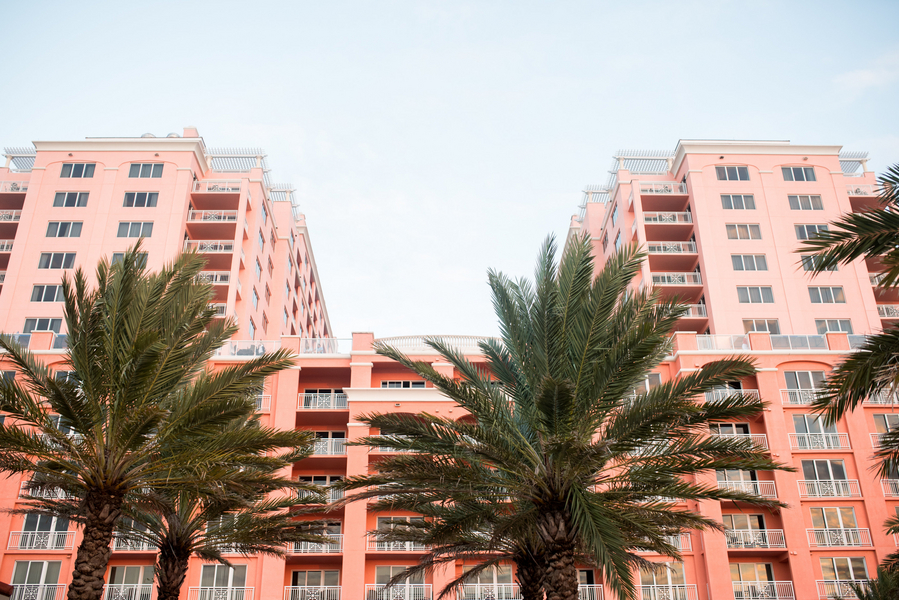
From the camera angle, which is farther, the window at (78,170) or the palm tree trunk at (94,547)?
the window at (78,170)

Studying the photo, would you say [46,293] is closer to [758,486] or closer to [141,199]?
[141,199]

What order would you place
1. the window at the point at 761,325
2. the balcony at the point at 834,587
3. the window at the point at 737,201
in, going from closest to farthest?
the balcony at the point at 834,587 → the window at the point at 761,325 → the window at the point at 737,201

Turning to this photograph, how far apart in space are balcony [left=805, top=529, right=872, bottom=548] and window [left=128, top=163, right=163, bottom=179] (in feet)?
137

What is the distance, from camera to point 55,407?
16.1m

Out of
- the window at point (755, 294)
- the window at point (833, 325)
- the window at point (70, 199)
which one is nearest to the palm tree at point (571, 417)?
the window at point (755, 294)

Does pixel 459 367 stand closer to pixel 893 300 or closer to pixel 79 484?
pixel 79 484

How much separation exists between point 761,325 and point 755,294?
6.79ft

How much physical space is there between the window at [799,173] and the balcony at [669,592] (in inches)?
1119

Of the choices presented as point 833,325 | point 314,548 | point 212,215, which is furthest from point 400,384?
point 833,325

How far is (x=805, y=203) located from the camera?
50250 millimetres

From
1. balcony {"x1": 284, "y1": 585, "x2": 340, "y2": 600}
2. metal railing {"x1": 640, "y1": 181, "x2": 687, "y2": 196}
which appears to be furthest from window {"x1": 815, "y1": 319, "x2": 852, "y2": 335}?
balcony {"x1": 284, "y1": 585, "x2": 340, "y2": 600}

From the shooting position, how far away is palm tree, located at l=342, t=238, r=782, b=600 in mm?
15828

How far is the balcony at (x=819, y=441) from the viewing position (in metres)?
37.6

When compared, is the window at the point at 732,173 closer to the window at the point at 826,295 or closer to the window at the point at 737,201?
the window at the point at 737,201
